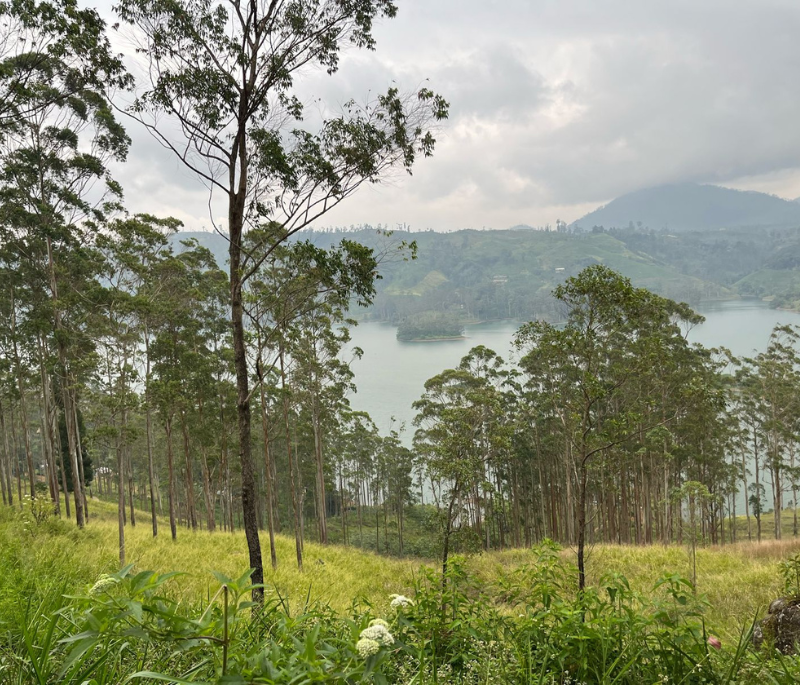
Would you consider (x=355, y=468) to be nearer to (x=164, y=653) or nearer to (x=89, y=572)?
(x=89, y=572)

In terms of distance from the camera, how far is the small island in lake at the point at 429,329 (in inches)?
4847

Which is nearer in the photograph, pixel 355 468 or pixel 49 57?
pixel 49 57

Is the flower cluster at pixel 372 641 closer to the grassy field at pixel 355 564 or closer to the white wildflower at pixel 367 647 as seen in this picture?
the white wildflower at pixel 367 647

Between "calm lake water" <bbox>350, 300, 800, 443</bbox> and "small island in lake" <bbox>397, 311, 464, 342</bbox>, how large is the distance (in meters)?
2.68

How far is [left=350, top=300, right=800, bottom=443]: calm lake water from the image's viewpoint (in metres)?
70.6

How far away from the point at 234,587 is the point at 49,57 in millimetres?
11844

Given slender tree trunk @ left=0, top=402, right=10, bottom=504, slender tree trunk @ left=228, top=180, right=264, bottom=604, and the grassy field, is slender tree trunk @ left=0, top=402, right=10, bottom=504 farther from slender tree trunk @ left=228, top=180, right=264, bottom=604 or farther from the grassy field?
slender tree trunk @ left=228, top=180, right=264, bottom=604

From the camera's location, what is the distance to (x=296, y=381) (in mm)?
15883

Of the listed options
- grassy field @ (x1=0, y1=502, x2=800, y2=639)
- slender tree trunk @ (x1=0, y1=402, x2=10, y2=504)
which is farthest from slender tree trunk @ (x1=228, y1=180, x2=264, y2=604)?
slender tree trunk @ (x1=0, y1=402, x2=10, y2=504)

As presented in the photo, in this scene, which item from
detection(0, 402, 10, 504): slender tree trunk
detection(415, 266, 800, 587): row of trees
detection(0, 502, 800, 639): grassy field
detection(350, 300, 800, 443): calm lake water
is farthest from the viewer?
detection(350, 300, 800, 443): calm lake water

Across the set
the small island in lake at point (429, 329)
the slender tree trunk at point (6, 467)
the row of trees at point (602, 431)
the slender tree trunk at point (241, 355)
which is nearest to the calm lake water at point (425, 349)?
the small island in lake at point (429, 329)

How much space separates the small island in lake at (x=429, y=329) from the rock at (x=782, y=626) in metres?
119

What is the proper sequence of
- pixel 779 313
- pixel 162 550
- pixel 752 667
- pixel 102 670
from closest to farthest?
pixel 102 670 < pixel 752 667 < pixel 162 550 < pixel 779 313

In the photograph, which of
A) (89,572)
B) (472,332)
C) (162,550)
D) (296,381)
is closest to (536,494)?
(296,381)
